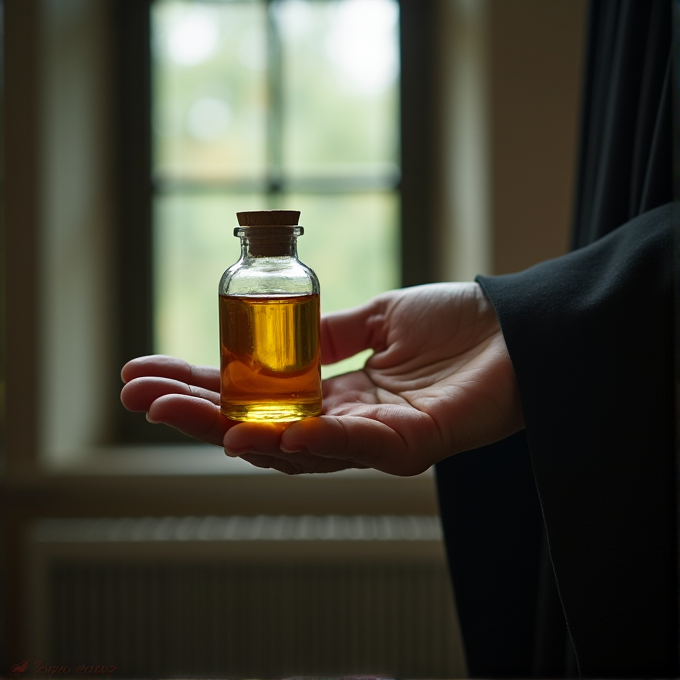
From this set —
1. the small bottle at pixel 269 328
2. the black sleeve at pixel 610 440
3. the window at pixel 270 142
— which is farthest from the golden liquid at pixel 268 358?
the window at pixel 270 142

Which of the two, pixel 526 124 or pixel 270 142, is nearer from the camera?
pixel 526 124

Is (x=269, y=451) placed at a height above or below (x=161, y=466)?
above

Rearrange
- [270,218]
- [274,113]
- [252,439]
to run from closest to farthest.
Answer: [252,439]
[270,218]
[274,113]

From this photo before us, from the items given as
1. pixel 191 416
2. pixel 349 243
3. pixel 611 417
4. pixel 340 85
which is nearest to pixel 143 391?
pixel 191 416

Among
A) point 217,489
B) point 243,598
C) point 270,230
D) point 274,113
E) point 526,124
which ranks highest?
point 274,113

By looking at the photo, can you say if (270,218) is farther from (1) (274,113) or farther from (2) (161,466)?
(1) (274,113)

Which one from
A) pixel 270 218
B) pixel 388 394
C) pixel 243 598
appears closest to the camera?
pixel 270 218

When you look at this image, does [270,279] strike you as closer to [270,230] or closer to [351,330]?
[270,230]

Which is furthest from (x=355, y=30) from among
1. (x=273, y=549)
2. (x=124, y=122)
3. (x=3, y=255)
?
(x=273, y=549)
